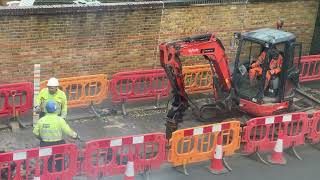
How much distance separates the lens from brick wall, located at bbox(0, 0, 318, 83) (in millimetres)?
13188

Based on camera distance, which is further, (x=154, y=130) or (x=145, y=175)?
(x=154, y=130)

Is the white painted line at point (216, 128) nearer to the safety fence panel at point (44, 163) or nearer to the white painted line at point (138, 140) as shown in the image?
the white painted line at point (138, 140)

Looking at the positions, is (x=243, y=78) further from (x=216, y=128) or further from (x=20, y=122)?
(x=20, y=122)

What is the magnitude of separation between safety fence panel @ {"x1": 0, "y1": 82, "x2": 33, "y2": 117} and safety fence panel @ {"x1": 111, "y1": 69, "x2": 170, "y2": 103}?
2.03 m

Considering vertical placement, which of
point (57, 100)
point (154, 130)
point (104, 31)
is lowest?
point (154, 130)

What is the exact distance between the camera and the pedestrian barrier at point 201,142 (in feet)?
34.0

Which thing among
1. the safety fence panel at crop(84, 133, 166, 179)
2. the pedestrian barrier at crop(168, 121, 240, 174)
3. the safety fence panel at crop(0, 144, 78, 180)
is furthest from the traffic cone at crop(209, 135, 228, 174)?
the safety fence panel at crop(0, 144, 78, 180)

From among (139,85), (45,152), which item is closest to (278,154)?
(139,85)

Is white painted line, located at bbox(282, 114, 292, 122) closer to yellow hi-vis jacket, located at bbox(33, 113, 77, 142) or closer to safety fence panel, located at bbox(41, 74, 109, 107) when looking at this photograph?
safety fence panel, located at bbox(41, 74, 109, 107)

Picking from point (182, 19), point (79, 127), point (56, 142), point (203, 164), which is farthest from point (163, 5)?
point (56, 142)

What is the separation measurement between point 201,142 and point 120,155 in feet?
5.50

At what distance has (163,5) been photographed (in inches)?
575

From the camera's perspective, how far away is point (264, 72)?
39.4 feet

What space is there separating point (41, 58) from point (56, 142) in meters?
4.54
